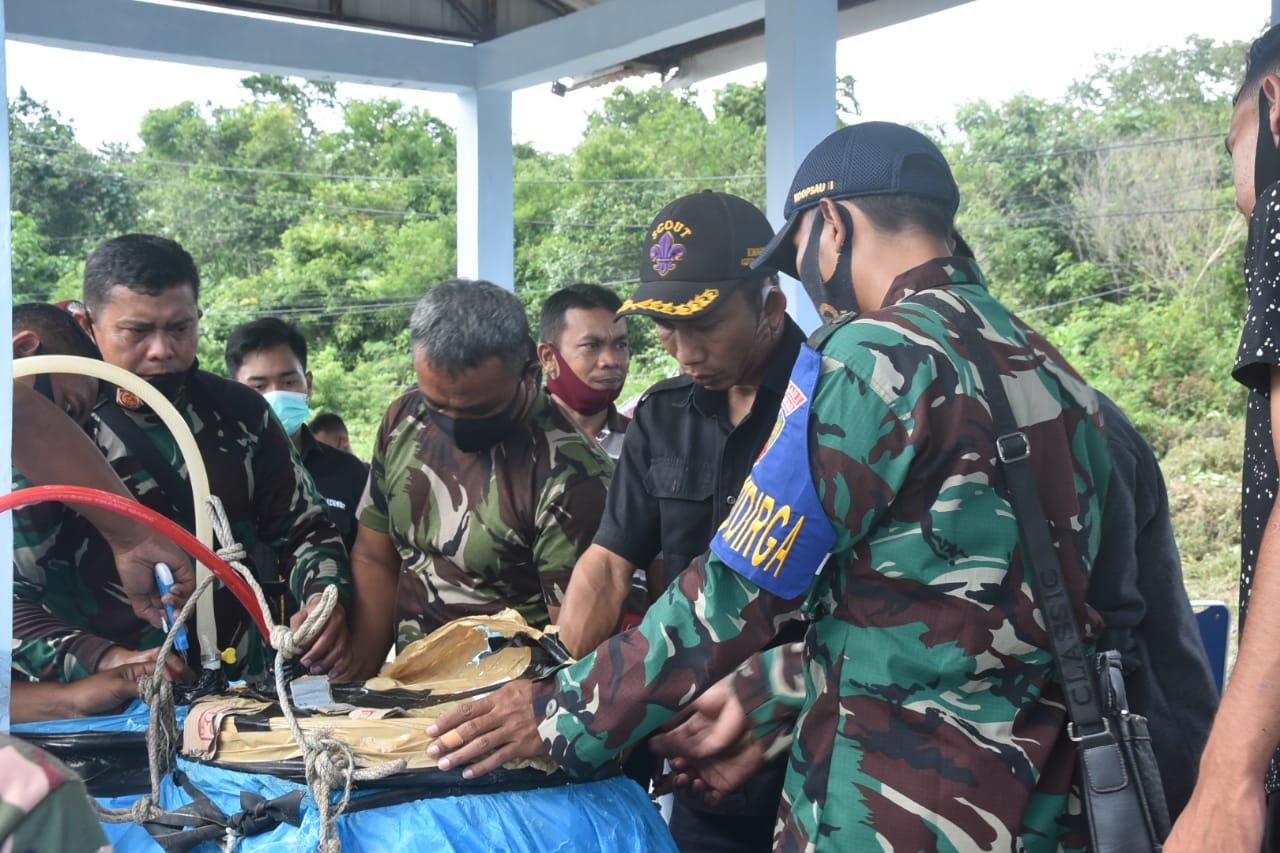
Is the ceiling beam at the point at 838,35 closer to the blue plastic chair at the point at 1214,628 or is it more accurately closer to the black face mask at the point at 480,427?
the blue plastic chair at the point at 1214,628

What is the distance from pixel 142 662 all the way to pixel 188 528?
662mm

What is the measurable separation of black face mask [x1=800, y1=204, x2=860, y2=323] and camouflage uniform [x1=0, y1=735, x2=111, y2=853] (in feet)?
3.67

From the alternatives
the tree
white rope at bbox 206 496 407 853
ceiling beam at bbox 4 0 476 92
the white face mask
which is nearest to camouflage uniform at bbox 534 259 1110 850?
white rope at bbox 206 496 407 853

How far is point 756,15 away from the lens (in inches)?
197

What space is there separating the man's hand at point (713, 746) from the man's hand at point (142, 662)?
76 centimetres

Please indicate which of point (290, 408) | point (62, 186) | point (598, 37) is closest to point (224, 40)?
point (598, 37)

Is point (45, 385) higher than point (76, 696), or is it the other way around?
point (45, 385)

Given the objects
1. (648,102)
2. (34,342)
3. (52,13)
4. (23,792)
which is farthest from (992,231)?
(23,792)

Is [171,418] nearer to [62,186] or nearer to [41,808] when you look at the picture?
[41,808]

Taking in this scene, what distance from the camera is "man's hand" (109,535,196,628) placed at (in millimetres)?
2039

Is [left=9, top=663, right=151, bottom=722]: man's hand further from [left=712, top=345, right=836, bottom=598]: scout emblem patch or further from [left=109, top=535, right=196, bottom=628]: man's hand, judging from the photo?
[left=712, top=345, right=836, bottom=598]: scout emblem patch

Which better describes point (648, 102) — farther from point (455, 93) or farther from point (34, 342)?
point (34, 342)

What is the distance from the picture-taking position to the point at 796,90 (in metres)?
4.74

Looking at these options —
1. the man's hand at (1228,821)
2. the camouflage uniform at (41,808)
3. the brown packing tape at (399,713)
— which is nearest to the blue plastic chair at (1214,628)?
the man's hand at (1228,821)
